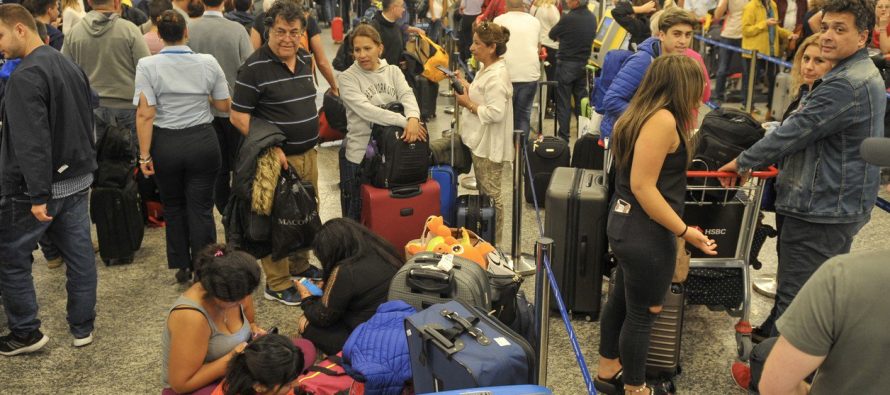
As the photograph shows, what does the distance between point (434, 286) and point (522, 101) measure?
A: 4106 millimetres

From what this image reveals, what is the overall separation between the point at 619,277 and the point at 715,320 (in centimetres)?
120

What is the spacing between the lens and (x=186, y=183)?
4.67 meters

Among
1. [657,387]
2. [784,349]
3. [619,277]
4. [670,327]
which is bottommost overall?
[657,387]

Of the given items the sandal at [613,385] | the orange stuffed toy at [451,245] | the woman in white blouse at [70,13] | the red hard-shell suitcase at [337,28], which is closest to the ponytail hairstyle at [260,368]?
the orange stuffed toy at [451,245]

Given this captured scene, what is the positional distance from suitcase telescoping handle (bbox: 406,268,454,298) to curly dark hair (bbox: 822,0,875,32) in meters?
1.91

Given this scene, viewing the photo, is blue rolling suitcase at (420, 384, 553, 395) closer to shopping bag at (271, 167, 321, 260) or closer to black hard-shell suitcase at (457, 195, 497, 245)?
shopping bag at (271, 167, 321, 260)

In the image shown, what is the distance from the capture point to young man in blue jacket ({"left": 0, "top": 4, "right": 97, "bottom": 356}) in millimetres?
3717

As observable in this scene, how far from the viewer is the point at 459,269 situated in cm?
347

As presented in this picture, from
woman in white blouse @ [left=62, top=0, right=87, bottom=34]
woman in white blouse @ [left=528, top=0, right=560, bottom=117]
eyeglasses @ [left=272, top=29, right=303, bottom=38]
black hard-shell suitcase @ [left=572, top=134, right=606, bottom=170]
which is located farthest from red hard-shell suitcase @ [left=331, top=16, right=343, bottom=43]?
eyeglasses @ [left=272, top=29, right=303, bottom=38]

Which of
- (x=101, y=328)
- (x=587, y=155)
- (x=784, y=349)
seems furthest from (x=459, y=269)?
(x=587, y=155)

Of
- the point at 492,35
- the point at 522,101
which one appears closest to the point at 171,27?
the point at 492,35

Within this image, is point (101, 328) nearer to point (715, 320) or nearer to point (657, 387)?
point (657, 387)

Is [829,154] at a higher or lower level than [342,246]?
higher

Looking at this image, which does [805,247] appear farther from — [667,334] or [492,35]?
[492,35]
